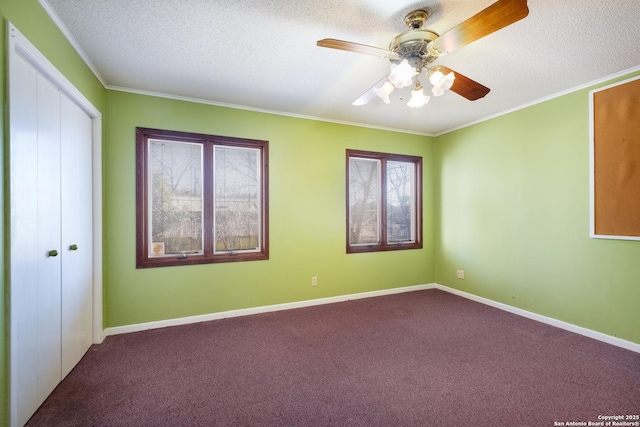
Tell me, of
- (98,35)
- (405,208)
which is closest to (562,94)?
(405,208)

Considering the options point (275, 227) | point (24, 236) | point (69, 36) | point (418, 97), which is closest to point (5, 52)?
point (69, 36)

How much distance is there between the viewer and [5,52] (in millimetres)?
1375

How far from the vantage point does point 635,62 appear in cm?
236

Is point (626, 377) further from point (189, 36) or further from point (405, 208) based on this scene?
point (189, 36)

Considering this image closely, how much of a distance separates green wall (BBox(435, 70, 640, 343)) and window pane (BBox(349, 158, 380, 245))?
114 cm

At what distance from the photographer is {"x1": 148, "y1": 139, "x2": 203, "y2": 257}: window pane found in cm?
305

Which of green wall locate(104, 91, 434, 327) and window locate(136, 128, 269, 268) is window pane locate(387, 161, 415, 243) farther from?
window locate(136, 128, 269, 268)

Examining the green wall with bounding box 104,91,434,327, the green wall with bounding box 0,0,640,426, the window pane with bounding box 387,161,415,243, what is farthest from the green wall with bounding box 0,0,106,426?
the window pane with bounding box 387,161,415,243

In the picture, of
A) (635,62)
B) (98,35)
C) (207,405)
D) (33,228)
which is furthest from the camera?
(635,62)

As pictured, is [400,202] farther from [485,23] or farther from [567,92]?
[485,23]

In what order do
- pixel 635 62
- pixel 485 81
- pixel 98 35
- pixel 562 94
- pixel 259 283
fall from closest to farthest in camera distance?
pixel 98 35
pixel 635 62
pixel 485 81
pixel 562 94
pixel 259 283

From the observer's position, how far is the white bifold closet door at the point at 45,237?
4.91 ft

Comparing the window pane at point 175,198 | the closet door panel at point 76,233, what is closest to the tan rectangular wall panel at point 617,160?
the window pane at point 175,198

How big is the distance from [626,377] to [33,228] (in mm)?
4139
